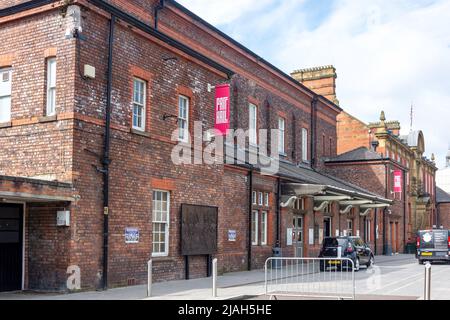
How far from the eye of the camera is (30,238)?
1441 cm

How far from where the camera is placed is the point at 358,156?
4303 centimetres

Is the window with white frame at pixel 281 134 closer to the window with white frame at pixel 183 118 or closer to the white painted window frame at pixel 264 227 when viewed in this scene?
the white painted window frame at pixel 264 227

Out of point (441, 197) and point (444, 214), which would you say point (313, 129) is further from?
point (441, 197)

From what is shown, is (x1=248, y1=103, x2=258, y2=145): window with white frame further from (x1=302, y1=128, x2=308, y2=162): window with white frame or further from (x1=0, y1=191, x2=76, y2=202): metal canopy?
(x1=0, y1=191, x2=76, y2=202): metal canopy

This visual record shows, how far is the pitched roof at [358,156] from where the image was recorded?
4194cm

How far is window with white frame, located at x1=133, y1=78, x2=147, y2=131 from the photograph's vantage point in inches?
657

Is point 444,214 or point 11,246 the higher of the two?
point 444,214

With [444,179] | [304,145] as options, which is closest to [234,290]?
[304,145]

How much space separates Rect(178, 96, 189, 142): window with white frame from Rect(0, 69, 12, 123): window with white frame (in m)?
5.30

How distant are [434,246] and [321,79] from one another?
66.8ft

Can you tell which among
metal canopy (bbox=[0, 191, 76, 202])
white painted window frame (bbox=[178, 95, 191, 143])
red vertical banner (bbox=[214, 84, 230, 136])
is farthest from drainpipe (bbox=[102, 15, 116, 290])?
red vertical banner (bbox=[214, 84, 230, 136])

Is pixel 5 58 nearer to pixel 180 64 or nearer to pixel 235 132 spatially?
pixel 180 64

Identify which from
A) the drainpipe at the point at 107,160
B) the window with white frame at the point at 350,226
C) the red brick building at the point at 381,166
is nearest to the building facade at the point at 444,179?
the red brick building at the point at 381,166

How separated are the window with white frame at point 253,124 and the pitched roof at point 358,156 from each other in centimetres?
1256
